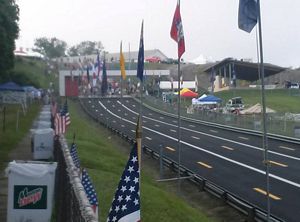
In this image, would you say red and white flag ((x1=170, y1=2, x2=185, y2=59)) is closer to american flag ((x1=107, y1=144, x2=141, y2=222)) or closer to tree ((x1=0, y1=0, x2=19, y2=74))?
american flag ((x1=107, y1=144, x2=141, y2=222))

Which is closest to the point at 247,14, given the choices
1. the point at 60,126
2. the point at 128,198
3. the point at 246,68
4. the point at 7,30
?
the point at 128,198

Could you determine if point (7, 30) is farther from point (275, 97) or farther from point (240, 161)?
point (275, 97)

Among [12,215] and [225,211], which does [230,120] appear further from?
[12,215]

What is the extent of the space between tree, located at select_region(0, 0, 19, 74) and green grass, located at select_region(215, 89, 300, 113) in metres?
32.4

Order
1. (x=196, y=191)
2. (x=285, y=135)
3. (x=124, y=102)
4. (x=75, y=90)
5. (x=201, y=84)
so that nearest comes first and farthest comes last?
(x=196, y=191) < (x=285, y=135) < (x=124, y=102) < (x=75, y=90) < (x=201, y=84)

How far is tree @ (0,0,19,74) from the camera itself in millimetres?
53219

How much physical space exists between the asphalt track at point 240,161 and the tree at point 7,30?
Result: 57.1 feet

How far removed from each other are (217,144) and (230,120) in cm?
1329

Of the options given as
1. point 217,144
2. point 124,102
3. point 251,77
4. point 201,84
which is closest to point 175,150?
point 217,144

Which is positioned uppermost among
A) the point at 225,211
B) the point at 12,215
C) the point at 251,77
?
the point at 251,77

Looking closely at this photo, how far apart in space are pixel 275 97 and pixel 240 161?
6340cm

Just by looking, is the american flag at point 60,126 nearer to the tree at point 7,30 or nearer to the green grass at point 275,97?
the tree at point 7,30

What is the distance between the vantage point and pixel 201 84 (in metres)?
A: 130

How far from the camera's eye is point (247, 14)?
43.8 feet
